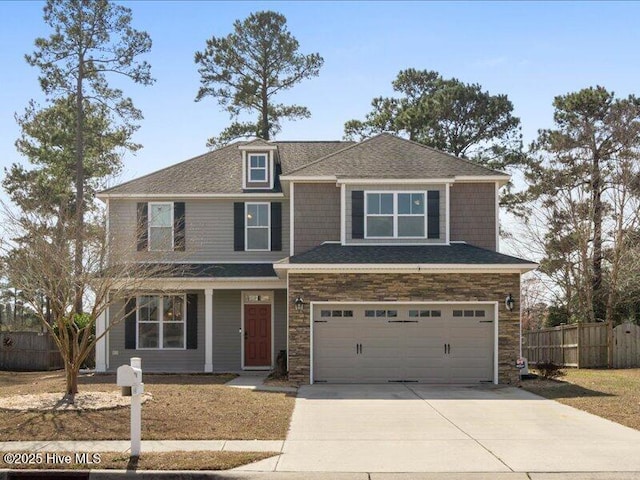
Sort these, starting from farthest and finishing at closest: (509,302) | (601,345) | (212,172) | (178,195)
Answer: (601,345), (212,172), (178,195), (509,302)

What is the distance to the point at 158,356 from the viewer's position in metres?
24.1

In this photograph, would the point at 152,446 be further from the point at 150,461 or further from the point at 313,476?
the point at 313,476

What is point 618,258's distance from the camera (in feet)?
102

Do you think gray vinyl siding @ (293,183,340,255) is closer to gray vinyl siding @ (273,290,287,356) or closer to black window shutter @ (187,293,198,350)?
gray vinyl siding @ (273,290,287,356)

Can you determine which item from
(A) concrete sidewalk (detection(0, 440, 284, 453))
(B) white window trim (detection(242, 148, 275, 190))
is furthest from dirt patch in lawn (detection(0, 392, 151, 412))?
(B) white window trim (detection(242, 148, 275, 190))

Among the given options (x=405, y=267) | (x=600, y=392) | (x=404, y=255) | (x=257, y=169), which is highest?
(x=257, y=169)

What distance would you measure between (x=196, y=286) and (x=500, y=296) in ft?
29.2

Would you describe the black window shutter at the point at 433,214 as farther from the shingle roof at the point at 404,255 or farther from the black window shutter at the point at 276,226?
the black window shutter at the point at 276,226

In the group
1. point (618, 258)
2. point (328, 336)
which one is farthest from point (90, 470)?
point (618, 258)

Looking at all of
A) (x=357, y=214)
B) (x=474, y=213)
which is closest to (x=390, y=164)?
(x=357, y=214)

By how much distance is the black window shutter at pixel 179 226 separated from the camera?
24.5 metres

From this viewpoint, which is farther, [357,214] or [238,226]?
[238,226]

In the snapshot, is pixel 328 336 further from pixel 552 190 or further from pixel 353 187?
pixel 552 190

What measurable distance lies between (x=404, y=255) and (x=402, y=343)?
234 cm
